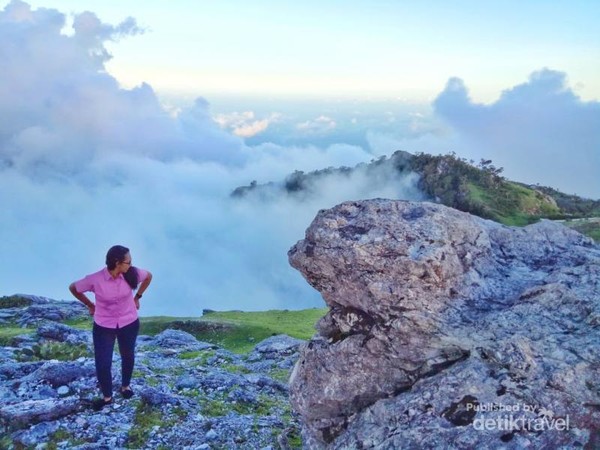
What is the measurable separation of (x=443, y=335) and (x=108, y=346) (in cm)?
890

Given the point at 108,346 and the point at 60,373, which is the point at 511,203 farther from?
the point at 108,346

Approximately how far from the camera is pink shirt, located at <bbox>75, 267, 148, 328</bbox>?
13.3m

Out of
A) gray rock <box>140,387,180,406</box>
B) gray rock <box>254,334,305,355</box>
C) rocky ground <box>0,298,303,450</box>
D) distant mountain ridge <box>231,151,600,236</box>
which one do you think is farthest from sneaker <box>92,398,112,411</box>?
distant mountain ridge <box>231,151,600,236</box>

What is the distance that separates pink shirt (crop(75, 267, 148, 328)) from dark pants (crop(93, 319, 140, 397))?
0.64 feet

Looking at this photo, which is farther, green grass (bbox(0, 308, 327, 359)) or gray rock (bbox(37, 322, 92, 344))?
green grass (bbox(0, 308, 327, 359))

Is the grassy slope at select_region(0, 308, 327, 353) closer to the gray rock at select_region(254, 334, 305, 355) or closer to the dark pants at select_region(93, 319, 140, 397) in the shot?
the gray rock at select_region(254, 334, 305, 355)

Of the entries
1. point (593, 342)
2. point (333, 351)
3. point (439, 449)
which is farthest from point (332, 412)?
point (593, 342)

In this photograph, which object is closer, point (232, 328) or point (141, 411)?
point (141, 411)

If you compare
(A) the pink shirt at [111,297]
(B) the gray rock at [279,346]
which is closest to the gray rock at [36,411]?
(A) the pink shirt at [111,297]

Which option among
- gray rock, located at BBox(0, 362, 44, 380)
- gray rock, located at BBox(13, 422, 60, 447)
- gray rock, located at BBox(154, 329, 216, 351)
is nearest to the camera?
gray rock, located at BBox(13, 422, 60, 447)

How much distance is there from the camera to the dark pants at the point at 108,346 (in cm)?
1399

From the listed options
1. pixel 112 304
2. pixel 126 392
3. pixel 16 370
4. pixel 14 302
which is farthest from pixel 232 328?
pixel 112 304

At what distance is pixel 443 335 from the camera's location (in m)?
10.4

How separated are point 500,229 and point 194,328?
46377 millimetres
